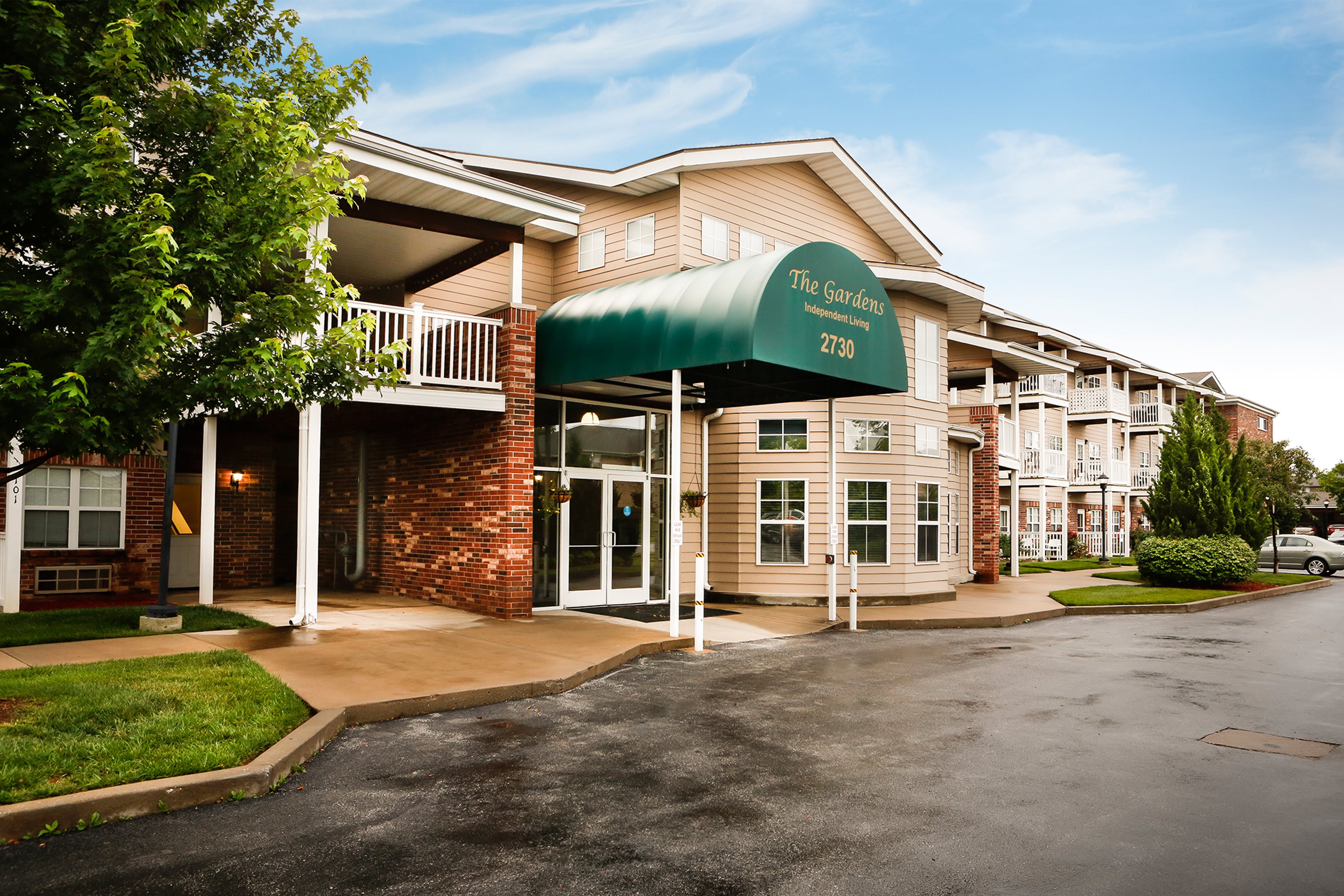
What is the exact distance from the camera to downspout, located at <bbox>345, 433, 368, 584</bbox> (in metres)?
15.6

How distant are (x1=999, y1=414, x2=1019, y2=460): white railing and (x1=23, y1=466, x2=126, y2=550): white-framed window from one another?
23.1 meters

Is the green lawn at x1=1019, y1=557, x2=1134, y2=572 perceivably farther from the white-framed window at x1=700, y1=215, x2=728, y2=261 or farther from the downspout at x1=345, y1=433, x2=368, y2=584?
the downspout at x1=345, y1=433, x2=368, y2=584

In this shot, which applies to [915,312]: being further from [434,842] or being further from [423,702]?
[434,842]

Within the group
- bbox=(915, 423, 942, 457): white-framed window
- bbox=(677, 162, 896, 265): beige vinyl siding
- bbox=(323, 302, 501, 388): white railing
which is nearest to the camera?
bbox=(323, 302, 501, 388): white railing

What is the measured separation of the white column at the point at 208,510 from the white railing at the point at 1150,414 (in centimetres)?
4205

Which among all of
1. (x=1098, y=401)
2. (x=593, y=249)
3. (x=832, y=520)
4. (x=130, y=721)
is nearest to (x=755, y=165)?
(x=593, y=249)

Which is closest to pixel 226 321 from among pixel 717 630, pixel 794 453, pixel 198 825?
pixel 198 825

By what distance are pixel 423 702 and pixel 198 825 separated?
109 inches

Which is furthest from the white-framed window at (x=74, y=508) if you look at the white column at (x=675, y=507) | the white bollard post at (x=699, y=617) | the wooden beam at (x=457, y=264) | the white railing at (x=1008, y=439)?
the white railing at (x=1008, y=439)

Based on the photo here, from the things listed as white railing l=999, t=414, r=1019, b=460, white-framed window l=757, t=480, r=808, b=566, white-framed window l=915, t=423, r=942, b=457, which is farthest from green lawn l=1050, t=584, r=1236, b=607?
white railing l=999, t=414, r=1019, b=460

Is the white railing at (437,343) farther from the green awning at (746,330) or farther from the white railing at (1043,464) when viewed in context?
the white railing at (1043,464)

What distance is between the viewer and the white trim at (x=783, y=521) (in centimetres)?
1659

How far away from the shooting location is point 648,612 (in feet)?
47.2

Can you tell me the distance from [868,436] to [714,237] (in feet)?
15.9
